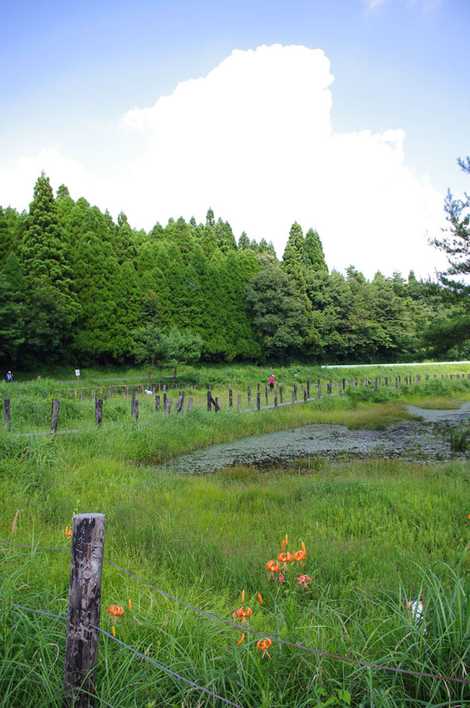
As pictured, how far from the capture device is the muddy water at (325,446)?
10930 mm

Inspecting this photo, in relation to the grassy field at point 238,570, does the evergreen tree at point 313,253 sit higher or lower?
higher

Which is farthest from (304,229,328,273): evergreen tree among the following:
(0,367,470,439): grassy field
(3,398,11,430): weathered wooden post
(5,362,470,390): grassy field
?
(3,398,11,430): weathered wooden post

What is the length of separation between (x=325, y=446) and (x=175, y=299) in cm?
2418

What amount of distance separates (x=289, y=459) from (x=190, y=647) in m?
8.77

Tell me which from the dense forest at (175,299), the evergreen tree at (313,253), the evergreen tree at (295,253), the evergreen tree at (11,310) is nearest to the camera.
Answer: the evergreen tree at (11,310)

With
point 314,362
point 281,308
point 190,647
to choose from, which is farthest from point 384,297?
point 190,647

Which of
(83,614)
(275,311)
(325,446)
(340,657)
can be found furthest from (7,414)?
(275,311)

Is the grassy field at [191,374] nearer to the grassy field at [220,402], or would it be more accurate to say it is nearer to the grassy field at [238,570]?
the grassy field at [220,402]

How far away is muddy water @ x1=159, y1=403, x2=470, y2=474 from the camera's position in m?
10.9

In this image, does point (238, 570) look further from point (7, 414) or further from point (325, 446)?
point (325, 446)

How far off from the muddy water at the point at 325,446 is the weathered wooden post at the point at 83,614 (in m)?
7.74

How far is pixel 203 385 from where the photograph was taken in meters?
26.2

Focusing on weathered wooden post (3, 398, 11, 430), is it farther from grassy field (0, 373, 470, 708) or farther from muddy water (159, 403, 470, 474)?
muddy water (159, 403, 470, 474)

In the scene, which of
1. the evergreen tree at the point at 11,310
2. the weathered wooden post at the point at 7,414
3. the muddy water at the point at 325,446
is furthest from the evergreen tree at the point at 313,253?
the weathered wooden post at the point at 7,414
